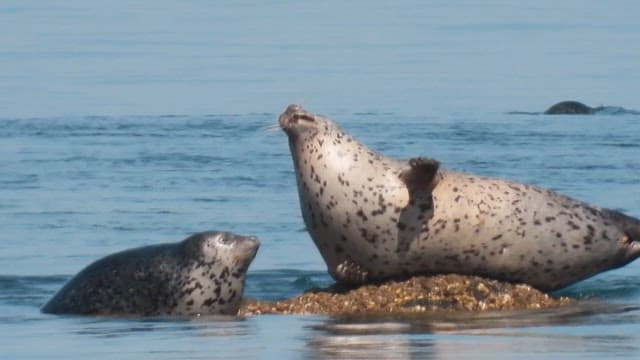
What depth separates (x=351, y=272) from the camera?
481 inches

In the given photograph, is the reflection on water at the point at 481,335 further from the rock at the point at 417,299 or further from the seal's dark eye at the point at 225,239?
the seal's dark eye at the point at 225,239

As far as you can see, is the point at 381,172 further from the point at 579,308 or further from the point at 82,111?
the point at 82,111

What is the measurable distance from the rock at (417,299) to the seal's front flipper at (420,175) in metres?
0.50

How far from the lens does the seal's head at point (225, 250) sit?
11805mm

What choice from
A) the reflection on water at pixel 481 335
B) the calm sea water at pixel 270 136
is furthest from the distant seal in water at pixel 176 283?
the reflection on water at pixel 481 335

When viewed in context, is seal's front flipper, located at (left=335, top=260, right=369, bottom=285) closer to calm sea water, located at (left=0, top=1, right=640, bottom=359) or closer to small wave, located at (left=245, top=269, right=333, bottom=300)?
small wave, located at (left=245, top=269, right=333, bottom=300)

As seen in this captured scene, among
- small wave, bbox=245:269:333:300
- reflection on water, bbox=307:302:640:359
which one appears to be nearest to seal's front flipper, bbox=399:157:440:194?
reflection on water, bbox=307:302:640:359

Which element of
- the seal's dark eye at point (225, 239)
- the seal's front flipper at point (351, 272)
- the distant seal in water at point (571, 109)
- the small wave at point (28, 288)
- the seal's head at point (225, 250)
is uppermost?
the seal's dark eye at point (225, 239)

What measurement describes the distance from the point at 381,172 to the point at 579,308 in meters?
1.21

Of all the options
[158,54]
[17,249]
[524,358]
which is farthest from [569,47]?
[524,358]

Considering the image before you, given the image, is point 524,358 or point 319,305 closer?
point 524,358

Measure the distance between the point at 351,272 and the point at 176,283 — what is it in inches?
38.6

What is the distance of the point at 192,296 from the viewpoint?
1179 cm

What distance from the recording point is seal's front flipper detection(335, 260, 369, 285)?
12203 millimetres
